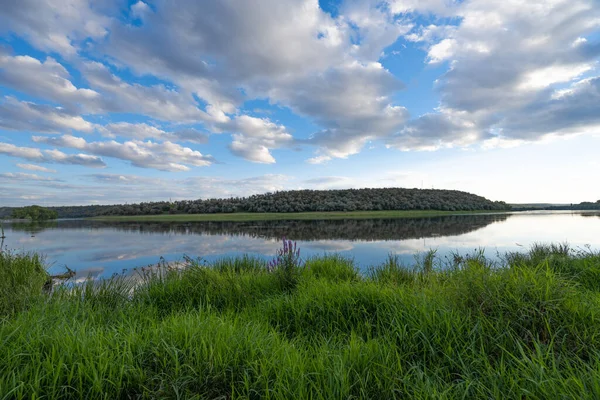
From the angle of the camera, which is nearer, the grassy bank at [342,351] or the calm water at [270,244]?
the grassy bank at [342,351]

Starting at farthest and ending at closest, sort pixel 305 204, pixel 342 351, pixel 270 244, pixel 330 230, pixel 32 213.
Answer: pixel 305 204 < pixel 32 213 < pixel 330 230 < pixel 270 244 < pixel 342 351

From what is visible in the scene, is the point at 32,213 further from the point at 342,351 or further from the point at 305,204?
the point at 342,351

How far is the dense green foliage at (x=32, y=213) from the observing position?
8996cm

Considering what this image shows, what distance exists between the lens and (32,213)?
90.0m

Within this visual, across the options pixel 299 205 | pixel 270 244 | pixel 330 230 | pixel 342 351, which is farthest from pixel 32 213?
pixel 342 351

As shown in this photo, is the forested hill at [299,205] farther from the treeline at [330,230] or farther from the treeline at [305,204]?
the treeline at [330,230]

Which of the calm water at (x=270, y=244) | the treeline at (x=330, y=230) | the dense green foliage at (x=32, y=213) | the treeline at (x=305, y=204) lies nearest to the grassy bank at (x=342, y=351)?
the calm water at (x=270, y=244)

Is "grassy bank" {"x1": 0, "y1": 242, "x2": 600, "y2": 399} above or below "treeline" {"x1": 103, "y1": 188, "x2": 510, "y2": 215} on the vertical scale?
below

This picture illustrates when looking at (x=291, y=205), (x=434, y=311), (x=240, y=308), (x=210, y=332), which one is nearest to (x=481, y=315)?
(x=434, y=311)

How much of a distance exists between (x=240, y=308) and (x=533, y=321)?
5.00m

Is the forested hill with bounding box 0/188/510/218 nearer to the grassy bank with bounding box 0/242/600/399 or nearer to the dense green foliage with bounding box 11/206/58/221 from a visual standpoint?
the dense green foliage with bounding box 11/206/58/221

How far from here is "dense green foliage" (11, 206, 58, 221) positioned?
89963 mm

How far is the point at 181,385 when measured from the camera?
269 cm

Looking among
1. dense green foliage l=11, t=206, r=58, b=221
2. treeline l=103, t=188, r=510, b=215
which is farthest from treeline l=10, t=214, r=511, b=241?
dense green foliage l=11, t=206, r=58, b=221
